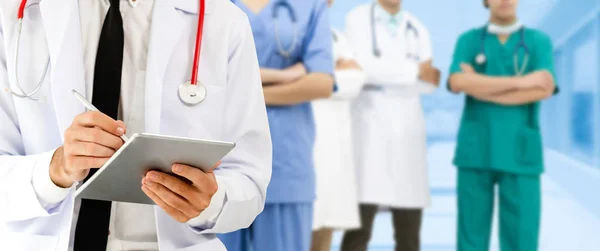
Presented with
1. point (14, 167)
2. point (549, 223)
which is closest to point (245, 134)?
point (14, 167)

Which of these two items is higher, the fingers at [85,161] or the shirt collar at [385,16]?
the shirt collar at [385,16]

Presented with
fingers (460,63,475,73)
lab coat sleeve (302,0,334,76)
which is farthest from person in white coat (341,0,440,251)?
lab coat sleeve (302,0,334,76)

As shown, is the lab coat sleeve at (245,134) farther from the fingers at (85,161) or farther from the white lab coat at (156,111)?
the fingers at (85,161)

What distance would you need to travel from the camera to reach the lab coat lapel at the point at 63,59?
1.12 meters

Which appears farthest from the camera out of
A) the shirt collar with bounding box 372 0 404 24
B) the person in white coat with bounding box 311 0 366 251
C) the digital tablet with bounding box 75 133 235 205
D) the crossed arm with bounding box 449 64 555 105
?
the shirt collar with bounding box 372 0 404 24

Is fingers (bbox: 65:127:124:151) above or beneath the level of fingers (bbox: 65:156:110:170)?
above

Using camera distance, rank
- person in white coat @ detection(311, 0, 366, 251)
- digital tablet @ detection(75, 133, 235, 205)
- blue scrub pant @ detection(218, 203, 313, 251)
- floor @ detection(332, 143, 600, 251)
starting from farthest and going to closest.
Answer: floor @ detection(332, 143, 600, 251)
person in white coat @ detection(311, 0, 366, 251)
blue scrub pant @ detection(218, 203, 313, 251)
digital tablet @ detection(75, 133, 235, 205)

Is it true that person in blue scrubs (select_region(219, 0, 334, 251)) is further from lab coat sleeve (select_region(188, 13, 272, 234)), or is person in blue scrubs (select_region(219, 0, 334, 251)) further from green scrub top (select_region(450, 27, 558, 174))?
green scrub top (select_region(450, 27, 558, 174))

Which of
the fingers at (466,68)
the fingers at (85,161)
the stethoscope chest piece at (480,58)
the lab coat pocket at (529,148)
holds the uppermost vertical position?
the stethoscope chest piece at (480,58)

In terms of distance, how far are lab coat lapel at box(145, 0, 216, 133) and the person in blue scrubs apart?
90 centimetres

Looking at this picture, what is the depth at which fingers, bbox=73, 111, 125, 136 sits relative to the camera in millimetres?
972

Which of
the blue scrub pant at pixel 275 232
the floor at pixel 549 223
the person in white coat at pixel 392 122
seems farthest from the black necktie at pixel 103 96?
the floor at pixel 549 223

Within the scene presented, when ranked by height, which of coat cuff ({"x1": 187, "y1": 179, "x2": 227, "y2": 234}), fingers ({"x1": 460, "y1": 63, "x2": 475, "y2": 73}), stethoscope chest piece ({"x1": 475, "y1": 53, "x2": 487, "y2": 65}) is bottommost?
coat cuff ({"x1": 187, "y1": 179, "x2": 227, "y2": 234})

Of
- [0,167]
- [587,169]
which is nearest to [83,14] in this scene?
[0,167]
